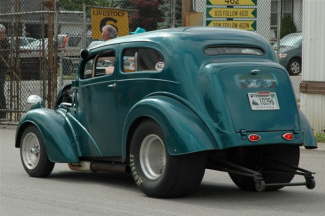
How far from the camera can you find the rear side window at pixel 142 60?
9.35 m

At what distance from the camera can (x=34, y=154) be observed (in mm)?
10961

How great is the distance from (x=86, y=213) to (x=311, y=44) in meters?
8.77

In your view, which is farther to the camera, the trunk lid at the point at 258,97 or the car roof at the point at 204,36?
the car roof at the point at 204,36

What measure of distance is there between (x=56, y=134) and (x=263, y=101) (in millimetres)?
2848

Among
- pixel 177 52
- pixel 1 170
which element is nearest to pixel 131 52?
pixel 177 52

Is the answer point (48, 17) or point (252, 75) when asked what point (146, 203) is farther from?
point (48, 17)

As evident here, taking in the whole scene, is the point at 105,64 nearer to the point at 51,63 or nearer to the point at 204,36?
the point at 204,36

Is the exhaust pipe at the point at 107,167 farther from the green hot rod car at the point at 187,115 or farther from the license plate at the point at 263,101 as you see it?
the license plate at the point at 263,101

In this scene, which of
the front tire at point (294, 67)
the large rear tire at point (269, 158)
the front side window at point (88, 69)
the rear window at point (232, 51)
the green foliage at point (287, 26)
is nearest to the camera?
the rear window at point (232, 51)

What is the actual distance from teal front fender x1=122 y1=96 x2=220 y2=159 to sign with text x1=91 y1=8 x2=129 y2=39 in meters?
8.87

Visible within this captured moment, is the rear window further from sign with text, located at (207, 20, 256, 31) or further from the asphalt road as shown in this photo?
sign with text, located at (207, 20, 256, 31)

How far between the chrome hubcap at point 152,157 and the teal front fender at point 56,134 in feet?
4.71

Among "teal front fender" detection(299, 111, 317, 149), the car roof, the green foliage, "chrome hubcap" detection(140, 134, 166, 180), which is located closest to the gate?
the car roof

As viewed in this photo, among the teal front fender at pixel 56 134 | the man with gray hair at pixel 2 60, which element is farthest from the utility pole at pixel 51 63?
the teal front fender at pixel 56 134
